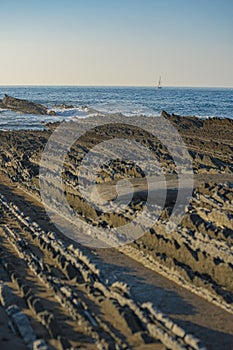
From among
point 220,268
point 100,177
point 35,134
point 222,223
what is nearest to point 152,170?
point 100,177

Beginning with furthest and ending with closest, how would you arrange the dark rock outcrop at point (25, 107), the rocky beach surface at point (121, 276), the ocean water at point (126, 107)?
the dark rock outcrop at point (25, 107)
the ocean water at point (126, 107)
the rocky beach surface at point (121, 276)

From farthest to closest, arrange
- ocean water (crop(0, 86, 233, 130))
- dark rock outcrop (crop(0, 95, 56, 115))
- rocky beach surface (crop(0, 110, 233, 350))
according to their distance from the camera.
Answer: dark rock outcrop (crop(0, 95, 56, 115))
ocean water (crop(0, 86, 233, 130))
rocky beach surface (crop(0, 110, 233, 350))

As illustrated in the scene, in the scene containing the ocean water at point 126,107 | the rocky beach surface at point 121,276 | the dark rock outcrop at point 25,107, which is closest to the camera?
the rocky beach surface at point 121,276

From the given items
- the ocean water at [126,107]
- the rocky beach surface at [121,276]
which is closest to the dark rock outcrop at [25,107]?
the ocean water at [126,107]

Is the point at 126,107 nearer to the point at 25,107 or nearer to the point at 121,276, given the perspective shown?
the point at 25,107

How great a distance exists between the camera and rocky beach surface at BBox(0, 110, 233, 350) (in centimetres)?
618

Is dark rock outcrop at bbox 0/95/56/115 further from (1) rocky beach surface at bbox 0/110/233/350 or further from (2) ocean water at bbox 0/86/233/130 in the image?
(1) rocky beach surface at bbox 0/110/233/350

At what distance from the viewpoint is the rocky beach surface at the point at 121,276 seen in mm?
6176

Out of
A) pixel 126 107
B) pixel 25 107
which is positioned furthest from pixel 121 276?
pixel 126 107

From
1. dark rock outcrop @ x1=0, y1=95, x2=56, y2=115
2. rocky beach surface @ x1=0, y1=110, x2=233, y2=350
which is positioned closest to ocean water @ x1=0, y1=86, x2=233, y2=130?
dark rock outcrop @ x1=0, y1=95, x2=56, y2=115

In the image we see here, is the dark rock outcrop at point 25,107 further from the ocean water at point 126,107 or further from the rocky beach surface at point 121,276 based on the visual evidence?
the rocky beach surface at point 121,276

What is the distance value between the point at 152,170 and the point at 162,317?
862cm

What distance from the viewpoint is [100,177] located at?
14.1 meters

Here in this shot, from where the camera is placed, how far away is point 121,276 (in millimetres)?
8109
